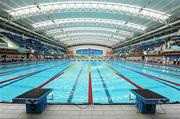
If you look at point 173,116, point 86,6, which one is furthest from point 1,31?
point 173,116

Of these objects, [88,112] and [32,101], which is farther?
[88,112]

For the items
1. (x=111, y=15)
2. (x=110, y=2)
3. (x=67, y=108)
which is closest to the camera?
(x=67, y=108)

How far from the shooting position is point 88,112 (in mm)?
3775

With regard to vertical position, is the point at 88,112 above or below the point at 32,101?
below

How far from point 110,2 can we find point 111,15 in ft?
14.1

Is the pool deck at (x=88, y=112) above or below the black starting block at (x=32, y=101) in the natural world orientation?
below

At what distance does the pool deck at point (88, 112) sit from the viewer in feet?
11.5

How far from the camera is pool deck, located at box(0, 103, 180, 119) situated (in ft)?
11.5

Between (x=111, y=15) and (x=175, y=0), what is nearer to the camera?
(x=175, y=0)

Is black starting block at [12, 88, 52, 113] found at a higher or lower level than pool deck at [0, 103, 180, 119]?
higher

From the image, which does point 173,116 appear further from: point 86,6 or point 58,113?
point 86,6

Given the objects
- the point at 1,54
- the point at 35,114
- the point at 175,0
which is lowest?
the point at 35,114

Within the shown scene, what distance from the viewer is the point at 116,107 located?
4.13 metres

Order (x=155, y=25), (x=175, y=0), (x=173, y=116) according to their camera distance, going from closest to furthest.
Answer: (x=173, y=116), (x=175, y=0), (x=155, y=25)
